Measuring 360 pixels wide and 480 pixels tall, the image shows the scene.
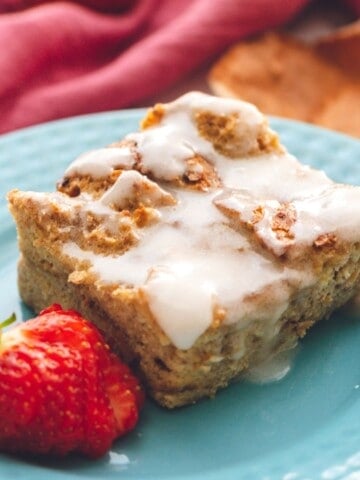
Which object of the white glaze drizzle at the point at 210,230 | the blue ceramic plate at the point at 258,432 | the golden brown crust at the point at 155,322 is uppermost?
the white glaze drizzle at the point at 210,230

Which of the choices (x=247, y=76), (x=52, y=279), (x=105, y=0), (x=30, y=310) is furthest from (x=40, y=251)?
(x=105, y=0)

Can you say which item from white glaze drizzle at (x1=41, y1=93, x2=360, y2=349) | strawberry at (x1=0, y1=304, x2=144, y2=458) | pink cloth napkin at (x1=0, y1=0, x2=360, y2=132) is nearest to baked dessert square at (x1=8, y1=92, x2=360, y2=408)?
white glaze drizzle at (x1=41, y1=93, x2=360, y2=349)

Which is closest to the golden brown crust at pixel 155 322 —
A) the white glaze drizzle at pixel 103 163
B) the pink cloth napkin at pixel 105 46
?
the white glaze drizzle at pixel 103 163

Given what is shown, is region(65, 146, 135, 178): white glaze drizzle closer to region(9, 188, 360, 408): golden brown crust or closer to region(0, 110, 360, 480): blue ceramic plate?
region(9, 188, 360, 408): golden brown crust

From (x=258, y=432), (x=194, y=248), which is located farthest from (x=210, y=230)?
(x=258, y=432)

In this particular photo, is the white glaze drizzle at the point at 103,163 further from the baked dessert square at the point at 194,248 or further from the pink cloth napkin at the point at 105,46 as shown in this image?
the pink cloth napkin at the point at 105,46

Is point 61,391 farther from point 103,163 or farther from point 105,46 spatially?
point 105,46

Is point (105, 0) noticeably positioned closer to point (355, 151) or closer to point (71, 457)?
point (355, 151)
